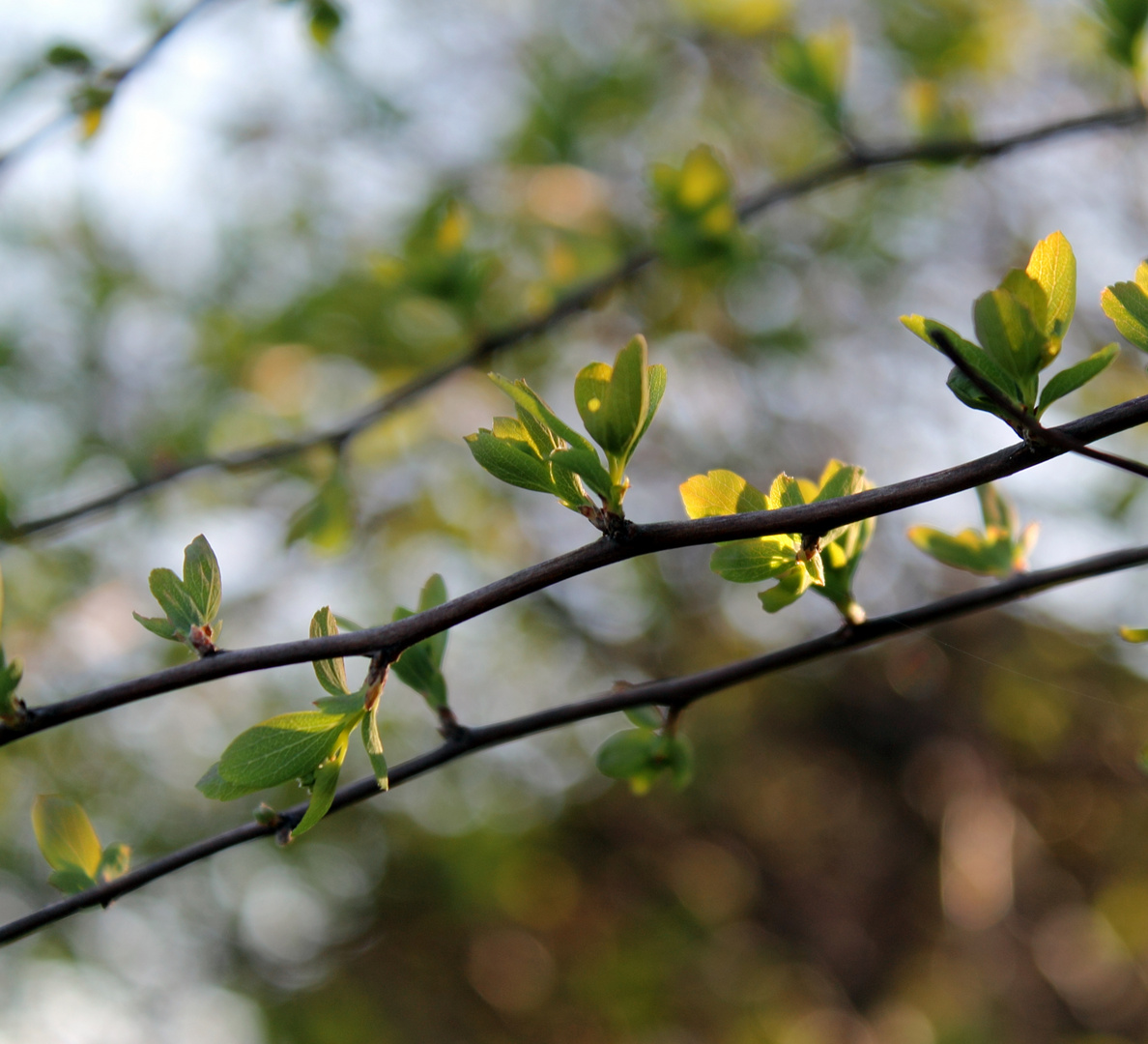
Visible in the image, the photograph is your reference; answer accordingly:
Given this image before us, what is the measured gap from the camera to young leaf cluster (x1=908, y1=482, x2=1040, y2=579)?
395mm

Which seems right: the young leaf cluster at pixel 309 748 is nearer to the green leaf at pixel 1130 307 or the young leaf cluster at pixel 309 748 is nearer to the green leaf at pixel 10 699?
the green leaf at pixel 10 699

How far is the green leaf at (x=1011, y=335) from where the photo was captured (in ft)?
0.76

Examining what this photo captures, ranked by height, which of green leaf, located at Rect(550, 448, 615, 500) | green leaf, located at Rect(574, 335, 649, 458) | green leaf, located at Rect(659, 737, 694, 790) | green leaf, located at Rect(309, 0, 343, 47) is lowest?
green leaf, located at Rect(659, 737, 694, 790)

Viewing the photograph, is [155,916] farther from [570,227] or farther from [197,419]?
[570,227]

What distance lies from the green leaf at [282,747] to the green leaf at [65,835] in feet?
0.41

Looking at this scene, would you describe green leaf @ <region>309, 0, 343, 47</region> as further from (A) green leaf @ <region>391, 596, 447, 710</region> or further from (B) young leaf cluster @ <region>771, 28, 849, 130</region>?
(A) green leaf @ <region>391, 596, 447, 710</region>

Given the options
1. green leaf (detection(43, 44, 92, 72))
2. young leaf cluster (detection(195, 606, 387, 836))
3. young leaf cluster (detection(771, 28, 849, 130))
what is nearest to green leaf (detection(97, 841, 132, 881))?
young leaf cluster (detection(195, 606, 387, 836))

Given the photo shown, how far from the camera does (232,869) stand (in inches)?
67.1

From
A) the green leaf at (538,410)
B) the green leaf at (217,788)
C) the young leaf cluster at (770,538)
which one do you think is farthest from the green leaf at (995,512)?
the green leaf at (217,788)

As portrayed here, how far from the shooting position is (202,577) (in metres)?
0.30

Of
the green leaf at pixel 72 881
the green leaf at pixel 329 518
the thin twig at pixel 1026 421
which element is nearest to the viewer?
the thin twig at pixel 1026 421

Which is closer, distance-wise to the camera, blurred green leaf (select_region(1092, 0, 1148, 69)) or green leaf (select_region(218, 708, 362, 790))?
green leaf (select_region(218, 708, 362, 790))

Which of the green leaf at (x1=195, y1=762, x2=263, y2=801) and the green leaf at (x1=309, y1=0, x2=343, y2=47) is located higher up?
the green leaf at (x1=309, y1=0, x2=343, y2=47)

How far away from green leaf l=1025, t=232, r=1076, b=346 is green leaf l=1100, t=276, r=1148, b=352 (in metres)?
0.01
